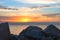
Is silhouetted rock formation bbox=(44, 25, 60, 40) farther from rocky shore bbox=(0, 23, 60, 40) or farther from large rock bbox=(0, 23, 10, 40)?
large rock bbox=(0, 23, 10, 40)

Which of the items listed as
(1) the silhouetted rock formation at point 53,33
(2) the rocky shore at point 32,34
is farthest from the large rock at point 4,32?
(1) the silhouetted rock formation at point 53,33

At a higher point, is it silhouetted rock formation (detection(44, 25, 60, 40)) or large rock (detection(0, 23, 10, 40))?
large rock (detection(0, 23, 10, 40))

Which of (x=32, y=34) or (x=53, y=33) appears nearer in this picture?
(x=32, y=34)

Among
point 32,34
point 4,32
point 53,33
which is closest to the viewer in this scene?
point 4,32

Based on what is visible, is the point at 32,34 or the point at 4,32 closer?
the point at 4,32

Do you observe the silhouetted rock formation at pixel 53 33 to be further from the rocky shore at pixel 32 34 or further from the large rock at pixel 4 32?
the large rock at pixel 4 32

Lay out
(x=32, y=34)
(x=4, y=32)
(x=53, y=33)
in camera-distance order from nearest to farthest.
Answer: (x=4, y=32)
(x=32, y=34)
(x=53, y=33)

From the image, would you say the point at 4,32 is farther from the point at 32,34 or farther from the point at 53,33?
the point at 53,33

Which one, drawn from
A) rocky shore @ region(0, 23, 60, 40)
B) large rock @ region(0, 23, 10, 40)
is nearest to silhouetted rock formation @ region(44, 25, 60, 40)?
rocky shore @ region(0, 23, 60, 40)

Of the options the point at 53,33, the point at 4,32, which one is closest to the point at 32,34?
the point at 53,33

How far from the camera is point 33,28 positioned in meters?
8.03

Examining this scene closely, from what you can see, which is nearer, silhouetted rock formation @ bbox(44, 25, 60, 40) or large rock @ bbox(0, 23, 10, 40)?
large rock @ bbox(0, 23, 10, 40)

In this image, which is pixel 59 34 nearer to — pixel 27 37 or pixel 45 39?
pixel 45 39

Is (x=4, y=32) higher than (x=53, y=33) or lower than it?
higher
